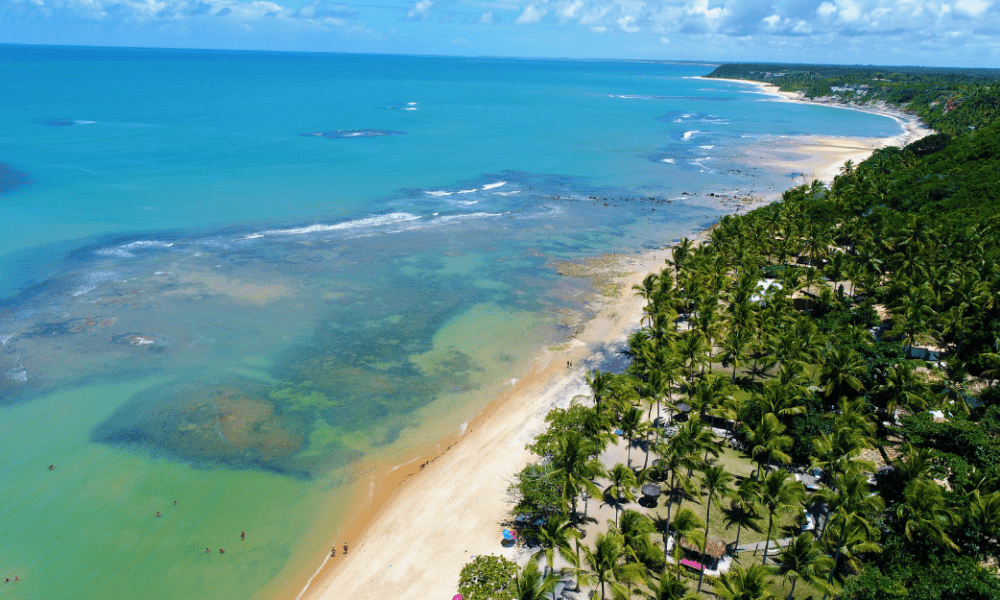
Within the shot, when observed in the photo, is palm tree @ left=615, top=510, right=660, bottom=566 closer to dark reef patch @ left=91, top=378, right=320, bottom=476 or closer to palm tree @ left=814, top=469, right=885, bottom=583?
palm tree @ left=814, top=469, right=885, bottom=583

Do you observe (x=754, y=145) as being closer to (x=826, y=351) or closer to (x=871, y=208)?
(x=871, y=208)

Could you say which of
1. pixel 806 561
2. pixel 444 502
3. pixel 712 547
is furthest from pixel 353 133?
pixel 806 561

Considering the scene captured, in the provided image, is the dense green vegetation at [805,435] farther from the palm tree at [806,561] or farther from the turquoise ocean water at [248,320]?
the turquoise ocean water at [248,320]

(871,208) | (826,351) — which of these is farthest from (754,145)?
(826,351)

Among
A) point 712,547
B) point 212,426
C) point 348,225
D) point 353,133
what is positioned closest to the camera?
point 712,547

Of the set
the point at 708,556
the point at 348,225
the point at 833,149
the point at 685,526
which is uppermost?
the point at 833,149

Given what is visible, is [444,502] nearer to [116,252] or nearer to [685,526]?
[685,526]

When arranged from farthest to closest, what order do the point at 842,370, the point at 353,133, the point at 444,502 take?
1. the point at 353,133
2. the point at 842,370
3. the point at 444,502
